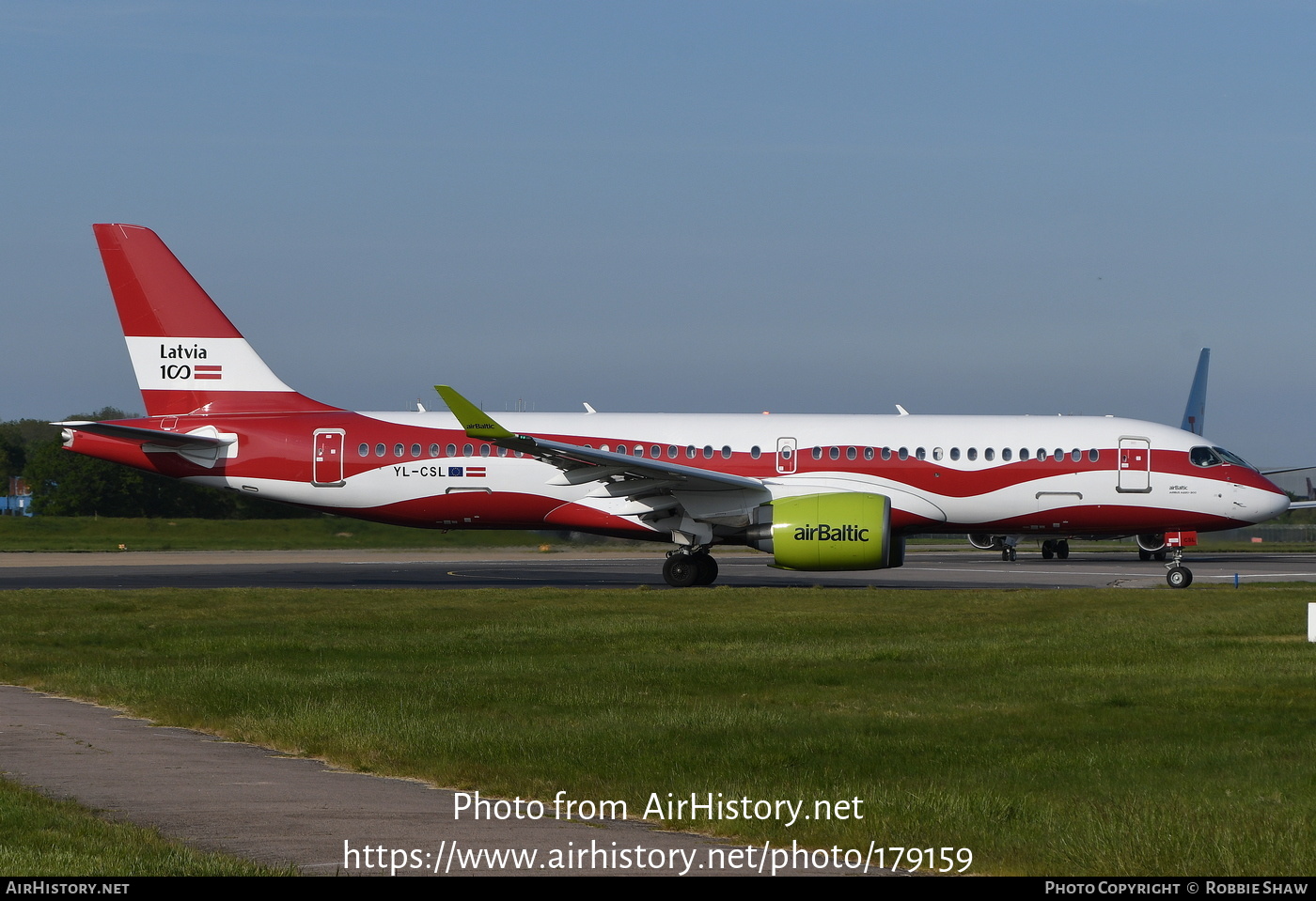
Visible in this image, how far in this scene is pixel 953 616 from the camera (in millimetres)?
19688

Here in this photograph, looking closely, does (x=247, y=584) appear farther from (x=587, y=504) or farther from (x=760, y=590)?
(x=760, y=590)

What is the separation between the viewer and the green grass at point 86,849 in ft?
20.6

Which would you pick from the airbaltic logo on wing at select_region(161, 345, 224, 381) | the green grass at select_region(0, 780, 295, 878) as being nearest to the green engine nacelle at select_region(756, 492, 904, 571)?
the airbaltic logo on wing at select_region(161, 345, 224, 381)

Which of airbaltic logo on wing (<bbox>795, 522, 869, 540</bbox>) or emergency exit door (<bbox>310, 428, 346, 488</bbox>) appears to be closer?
airbaltic logo on wing (<bbox>795, 522, 869, 540</bbox>)

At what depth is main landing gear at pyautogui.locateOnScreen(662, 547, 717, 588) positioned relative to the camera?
2656 centimetres

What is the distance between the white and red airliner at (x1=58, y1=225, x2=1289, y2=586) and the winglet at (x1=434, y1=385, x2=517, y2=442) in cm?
170

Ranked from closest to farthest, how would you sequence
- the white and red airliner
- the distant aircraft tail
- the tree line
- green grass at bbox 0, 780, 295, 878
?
green grass at bbox 0, 780, 295, 878
the white and red airliner
the distant aircraft tail
the tree line

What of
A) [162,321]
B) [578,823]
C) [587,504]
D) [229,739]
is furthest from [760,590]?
[578,823]

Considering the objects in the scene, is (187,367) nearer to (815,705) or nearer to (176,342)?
(176,342)

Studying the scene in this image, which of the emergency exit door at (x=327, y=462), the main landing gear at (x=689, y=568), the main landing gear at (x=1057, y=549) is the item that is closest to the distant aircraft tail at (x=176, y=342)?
the emergency exit door at (x=327, y=462)

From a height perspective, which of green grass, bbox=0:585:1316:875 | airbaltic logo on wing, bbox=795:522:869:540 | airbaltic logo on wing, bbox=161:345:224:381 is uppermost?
airbaltic logo on wing, bbox=161:345:224:381

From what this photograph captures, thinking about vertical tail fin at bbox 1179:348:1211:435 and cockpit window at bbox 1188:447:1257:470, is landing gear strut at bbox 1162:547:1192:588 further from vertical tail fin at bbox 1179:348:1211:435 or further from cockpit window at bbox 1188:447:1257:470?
vertical tail fin at bbox 1179:348:1211:435

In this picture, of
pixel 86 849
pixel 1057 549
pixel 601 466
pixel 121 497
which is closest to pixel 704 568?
pixel 601 466

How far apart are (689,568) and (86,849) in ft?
66.2
